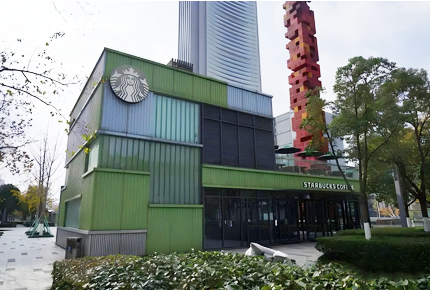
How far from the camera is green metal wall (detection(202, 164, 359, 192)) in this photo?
13.6 meters

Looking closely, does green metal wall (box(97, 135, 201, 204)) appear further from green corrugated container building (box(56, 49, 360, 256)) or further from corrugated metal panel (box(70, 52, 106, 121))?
corrugated metal panel (box(70, 52, 106, 121))

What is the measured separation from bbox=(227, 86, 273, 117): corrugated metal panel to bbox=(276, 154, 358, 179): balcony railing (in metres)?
2.71

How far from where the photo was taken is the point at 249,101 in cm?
1600

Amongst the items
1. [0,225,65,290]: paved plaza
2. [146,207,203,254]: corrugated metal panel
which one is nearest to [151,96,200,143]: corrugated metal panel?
[146,207,203,254]: corrugated metal panel

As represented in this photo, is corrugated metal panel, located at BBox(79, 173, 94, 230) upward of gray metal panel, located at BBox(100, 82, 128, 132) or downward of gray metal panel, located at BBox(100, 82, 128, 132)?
downward

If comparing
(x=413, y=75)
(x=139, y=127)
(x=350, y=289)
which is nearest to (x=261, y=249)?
(x=350, y=289)

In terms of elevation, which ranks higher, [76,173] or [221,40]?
[221,40]

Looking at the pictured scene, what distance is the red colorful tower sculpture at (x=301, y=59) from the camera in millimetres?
26250

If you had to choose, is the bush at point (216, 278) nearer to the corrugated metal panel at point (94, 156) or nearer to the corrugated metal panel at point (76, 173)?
the corrugated metal panel at point (94, 156)

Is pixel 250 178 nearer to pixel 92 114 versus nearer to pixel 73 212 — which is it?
pixel 92 114

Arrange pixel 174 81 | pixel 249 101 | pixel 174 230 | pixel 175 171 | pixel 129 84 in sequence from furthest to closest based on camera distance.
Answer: pixel 249 101
pixel 174 81
pixel 175 171
pixel 129 84
pixel 174 230

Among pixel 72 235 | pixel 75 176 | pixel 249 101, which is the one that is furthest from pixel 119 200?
pixel 249 101

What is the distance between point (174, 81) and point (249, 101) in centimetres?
439

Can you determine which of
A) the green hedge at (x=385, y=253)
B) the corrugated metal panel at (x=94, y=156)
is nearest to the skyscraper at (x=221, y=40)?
the corrugated metal panel at (x=94, y=156)
